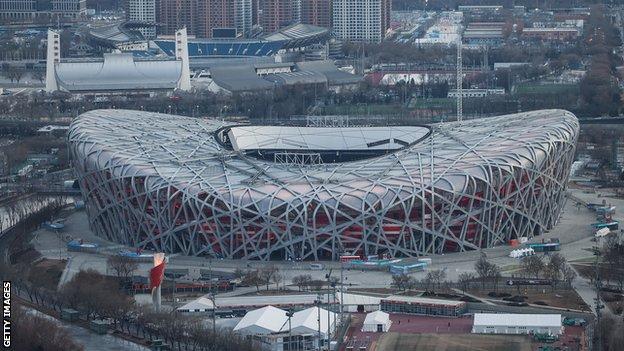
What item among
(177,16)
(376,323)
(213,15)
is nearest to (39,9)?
(177,16)

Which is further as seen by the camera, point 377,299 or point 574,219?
point 574,219

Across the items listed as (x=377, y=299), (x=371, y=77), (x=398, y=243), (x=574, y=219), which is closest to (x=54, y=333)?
(x=377, y=299)

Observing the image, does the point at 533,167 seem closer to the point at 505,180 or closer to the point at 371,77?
the point at 505,180

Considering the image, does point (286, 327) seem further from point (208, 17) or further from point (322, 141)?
point (208, 17)

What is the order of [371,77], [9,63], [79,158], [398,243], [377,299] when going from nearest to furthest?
[377,299] < [398,243] < [79,158] < [371,77] < [9,63]

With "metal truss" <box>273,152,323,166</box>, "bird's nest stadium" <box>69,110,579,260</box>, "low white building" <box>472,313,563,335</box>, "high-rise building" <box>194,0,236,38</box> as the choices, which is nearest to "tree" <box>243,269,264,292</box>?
"bird's nest stadium" <box>69,110,579,260</box>

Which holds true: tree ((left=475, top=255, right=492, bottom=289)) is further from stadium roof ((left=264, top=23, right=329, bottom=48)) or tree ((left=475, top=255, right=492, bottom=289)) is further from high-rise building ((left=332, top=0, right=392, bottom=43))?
high-rise building ((left=332, top=0, right=392, bottom=43))

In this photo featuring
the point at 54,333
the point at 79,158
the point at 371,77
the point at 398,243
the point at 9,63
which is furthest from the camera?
the point at 9,63
